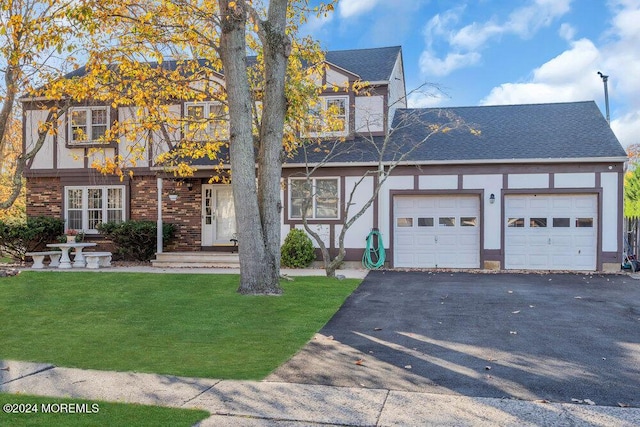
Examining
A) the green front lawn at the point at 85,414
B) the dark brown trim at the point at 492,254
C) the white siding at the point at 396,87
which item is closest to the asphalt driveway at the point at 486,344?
the green front lawn at the point at 85,414

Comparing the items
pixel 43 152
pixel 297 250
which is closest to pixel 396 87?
pixel 297 250

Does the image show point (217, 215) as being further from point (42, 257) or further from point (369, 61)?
point (369, 61)

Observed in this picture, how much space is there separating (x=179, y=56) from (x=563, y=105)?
12.9m

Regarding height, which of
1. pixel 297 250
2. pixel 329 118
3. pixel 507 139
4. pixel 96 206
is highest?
pixel 329 118

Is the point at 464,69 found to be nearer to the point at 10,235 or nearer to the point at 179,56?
the point at 179,56

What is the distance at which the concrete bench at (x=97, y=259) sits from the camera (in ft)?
51.2

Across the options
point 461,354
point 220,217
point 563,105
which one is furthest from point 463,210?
point 461,354

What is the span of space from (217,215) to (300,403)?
44.2 ft

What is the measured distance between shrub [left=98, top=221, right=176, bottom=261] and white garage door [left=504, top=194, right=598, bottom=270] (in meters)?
10.5

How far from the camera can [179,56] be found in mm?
12383

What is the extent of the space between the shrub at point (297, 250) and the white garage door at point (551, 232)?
224 inches

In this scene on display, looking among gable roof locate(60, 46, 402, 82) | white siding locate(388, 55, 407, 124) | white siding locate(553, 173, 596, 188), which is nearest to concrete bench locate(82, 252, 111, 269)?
gable roof locate(60, 46, 402, 82)

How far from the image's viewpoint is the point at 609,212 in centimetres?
1464

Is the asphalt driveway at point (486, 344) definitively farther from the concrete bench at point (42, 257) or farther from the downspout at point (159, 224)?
the concrete bench at point (42, 257)
